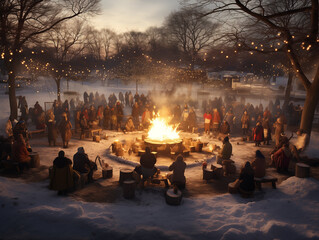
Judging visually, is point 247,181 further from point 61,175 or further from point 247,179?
point 61,175

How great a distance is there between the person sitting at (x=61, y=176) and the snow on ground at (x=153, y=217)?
0.30 metres

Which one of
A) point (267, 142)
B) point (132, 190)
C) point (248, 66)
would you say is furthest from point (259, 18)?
point (248, 66)

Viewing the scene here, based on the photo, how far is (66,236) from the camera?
5.50 meters

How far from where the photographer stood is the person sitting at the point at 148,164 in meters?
8.38

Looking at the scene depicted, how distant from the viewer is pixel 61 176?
24.5 ft

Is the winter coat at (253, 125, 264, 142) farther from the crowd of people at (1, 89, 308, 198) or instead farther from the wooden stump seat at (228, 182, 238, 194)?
the wooden stump seat at (228, 182, 238, 194)

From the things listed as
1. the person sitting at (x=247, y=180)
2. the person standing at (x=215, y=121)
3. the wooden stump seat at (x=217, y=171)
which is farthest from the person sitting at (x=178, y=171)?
the person standing at (x=215, y=121)

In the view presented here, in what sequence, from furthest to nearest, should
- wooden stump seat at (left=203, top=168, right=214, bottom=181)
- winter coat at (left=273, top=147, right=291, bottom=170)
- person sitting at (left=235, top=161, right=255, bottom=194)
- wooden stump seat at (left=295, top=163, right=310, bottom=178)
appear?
winter coat at (left=273, top=147, right=291, bottom=170), wooden stump seat at (left=203, top=168, right=214, bottom=181), wooden stump seat at (left=295, top=163, right=310, bottom=178), person sitting at (left=235, top=161, right=255, bottom=194)

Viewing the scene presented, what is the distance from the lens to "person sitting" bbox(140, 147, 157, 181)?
27.5 ft

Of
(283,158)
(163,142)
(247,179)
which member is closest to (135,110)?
(163,142)

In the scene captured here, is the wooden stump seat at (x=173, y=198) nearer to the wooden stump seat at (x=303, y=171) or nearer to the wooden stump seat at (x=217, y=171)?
the wooden stump seat at (x=217, y=171)

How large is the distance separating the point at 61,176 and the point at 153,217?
3151mm

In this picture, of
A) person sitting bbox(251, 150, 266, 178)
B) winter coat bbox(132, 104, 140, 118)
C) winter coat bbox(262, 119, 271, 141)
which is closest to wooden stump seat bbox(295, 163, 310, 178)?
person sitting bbox(251, 150, 266, 178)

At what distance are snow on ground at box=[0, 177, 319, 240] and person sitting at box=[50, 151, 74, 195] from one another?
0.30 meters
